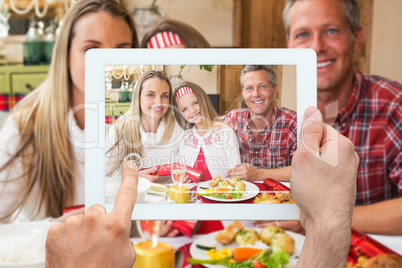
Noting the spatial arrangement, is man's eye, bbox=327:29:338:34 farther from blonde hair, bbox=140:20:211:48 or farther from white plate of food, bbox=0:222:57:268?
white plate of food, bbox=0:222:57:268

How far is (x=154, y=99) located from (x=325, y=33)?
1.07 meters

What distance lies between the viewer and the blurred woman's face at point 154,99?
0.63 m

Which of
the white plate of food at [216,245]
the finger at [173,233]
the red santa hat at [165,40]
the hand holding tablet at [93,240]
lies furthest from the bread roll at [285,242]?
the red santa hat at [165,40]

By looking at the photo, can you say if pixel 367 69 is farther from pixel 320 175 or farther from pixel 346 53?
pixel 320 175

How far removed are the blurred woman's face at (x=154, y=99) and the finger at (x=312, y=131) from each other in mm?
259

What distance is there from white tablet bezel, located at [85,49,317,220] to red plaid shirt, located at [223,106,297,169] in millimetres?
27

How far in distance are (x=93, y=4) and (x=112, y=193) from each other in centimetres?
99

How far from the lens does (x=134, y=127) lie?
0.64 m

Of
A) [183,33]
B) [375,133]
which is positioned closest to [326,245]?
[375,133]

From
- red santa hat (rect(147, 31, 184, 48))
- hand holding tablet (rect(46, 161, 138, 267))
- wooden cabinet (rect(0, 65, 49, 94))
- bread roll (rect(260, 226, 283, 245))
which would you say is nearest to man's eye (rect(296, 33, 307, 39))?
red santa hat (rect(147, 31, 184, 48))

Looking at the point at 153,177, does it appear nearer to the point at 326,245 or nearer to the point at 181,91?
the point at 181,91

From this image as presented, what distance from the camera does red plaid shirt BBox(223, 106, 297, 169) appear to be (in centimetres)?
64

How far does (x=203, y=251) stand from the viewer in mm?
914

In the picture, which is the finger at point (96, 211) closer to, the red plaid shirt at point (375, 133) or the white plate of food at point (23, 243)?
the white plate of food at point (23, 243)
